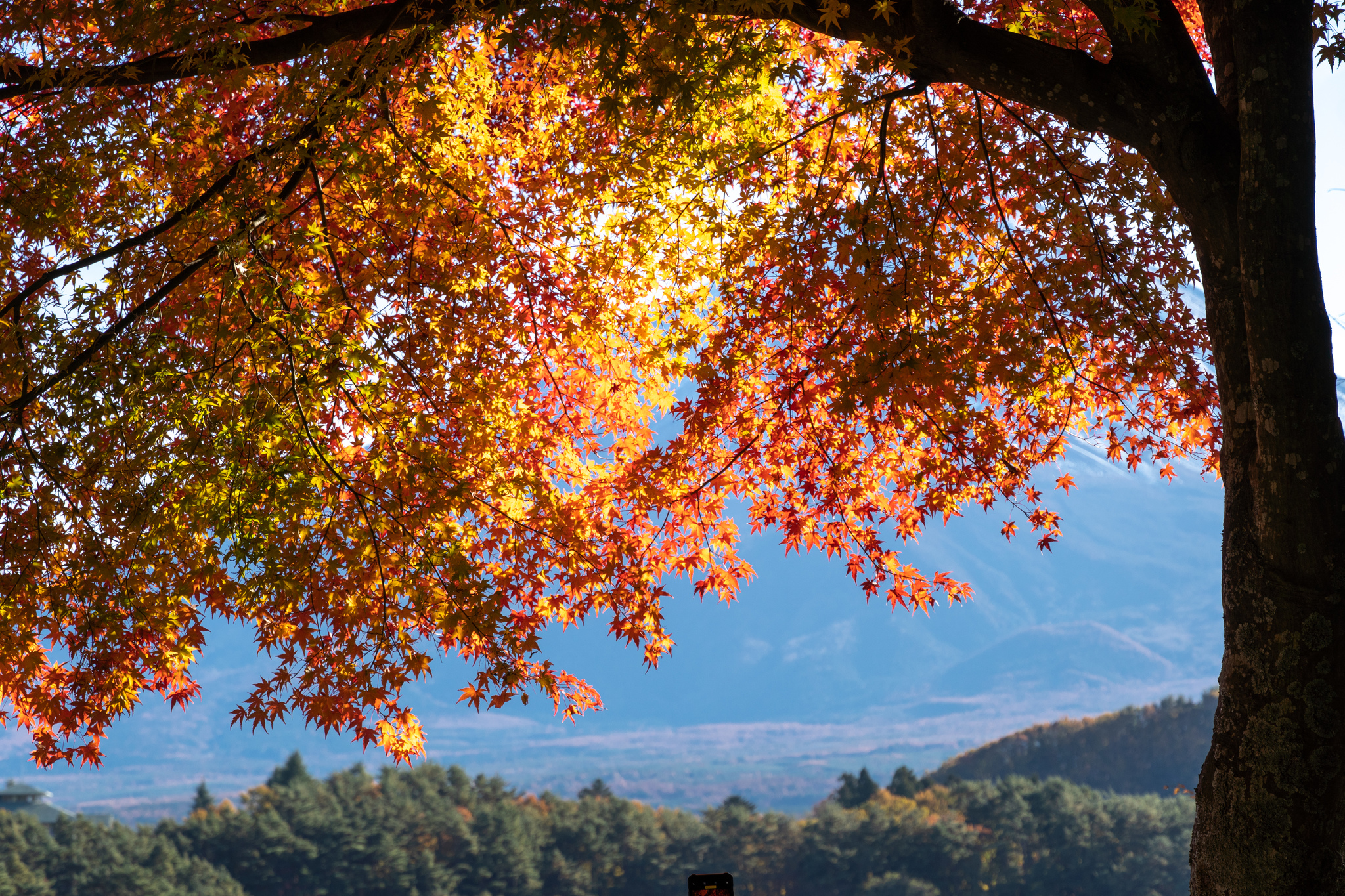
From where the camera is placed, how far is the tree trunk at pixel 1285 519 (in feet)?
9.71

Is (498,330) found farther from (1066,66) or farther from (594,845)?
(594,845)

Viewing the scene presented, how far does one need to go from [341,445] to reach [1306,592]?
4.57m

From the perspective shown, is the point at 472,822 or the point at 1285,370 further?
the point at 472,822

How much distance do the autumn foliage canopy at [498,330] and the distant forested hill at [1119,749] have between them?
83.7 ft

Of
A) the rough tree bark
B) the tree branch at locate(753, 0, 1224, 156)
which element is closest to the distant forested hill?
the rough tree bark

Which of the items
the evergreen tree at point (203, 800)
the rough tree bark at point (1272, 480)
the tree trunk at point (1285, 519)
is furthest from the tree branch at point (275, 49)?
the evergreen tree at point (203, 800)

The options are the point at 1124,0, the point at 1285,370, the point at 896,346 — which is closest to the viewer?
the point at 1285,370

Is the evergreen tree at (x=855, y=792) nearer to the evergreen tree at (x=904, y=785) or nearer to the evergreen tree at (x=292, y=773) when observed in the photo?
the evergreen tree at (x=904, y=785)

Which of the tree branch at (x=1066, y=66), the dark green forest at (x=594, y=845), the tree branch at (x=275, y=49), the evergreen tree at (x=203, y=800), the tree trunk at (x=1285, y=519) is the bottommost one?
the dark green forest at (x=594, y=845)

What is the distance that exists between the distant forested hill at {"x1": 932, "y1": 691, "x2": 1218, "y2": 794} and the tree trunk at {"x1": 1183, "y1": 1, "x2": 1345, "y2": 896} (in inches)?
1071

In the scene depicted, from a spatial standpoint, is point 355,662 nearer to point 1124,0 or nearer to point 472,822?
point 1124,0

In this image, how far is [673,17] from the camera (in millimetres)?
3504

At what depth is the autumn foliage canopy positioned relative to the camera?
160 inches

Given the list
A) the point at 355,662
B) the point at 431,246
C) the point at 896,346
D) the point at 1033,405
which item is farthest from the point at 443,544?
the point at 1033,405
